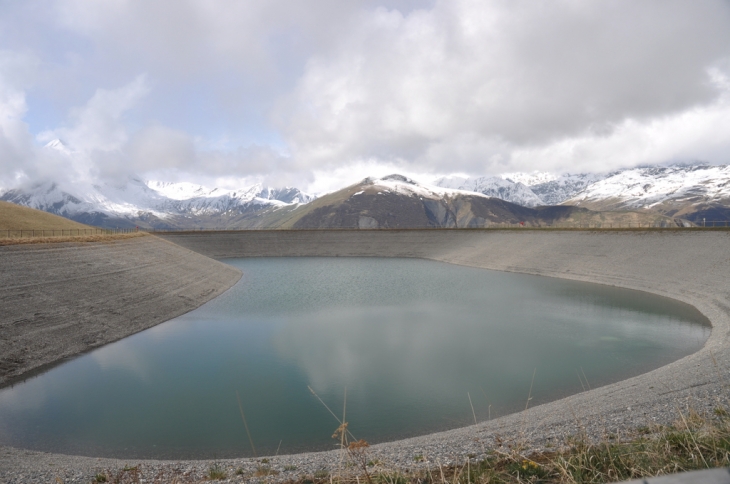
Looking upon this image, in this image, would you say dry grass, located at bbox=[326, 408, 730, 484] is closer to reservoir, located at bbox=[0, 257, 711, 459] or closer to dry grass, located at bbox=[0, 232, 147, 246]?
reservoir, located at bbox=[0, 257, 711, 459]

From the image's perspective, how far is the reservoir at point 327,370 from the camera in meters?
14.9

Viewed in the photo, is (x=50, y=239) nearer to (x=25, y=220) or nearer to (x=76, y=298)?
(x=76, y=298)

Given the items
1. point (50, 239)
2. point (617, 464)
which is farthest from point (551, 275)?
point (617, 464)

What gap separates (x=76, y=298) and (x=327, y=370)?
59.5 ft

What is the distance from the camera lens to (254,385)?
19031 millimetres

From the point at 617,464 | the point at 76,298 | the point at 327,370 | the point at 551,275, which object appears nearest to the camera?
the point at 617,464

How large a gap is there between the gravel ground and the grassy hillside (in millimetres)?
15086

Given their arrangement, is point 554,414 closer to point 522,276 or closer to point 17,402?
point 17,402

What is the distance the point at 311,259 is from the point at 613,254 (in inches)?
2106

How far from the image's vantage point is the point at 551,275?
54438 mm

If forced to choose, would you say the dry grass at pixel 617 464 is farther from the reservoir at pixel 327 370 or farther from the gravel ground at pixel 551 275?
the reservoir at pixel 327 370

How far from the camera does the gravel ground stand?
32.9 feet

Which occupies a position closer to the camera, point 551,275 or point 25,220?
point 25,220

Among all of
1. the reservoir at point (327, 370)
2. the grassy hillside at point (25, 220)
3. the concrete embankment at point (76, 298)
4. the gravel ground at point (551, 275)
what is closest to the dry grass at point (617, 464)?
the gravel ground at point (551, 275)
